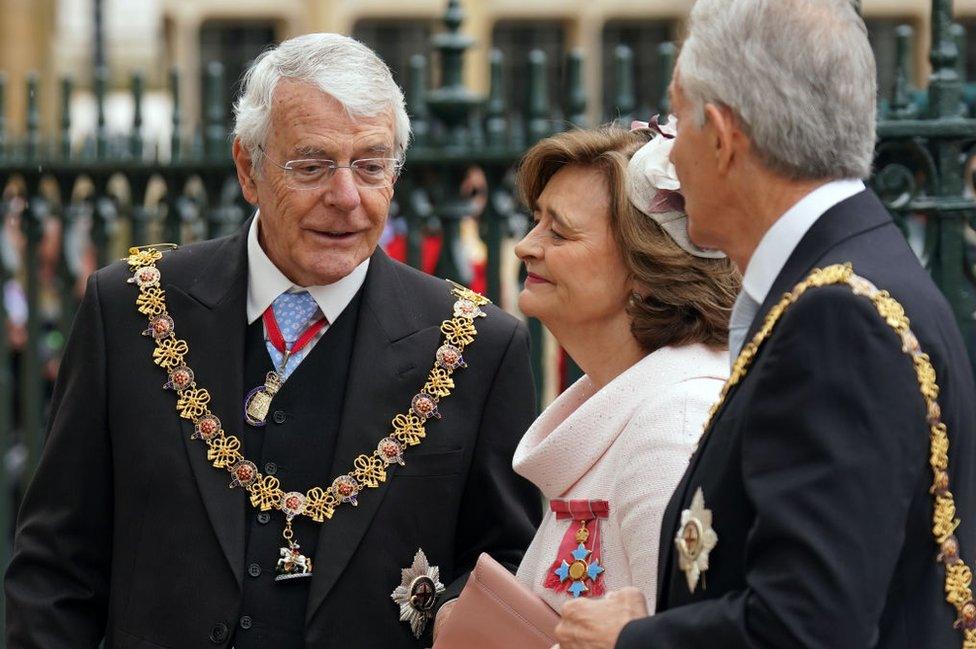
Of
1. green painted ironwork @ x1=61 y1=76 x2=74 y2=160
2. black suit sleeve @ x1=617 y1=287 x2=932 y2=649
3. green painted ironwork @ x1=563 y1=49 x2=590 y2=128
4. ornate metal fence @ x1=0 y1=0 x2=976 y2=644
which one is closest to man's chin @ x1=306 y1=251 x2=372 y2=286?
black suit sleeve @ x1=617 y1=287 x2=932 y2=649

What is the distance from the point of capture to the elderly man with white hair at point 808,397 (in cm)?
215

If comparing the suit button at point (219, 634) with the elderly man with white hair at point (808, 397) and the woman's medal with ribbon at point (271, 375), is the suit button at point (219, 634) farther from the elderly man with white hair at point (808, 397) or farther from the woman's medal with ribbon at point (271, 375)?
the elderly man with white hair at point (808, 397)

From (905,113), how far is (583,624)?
281 cm

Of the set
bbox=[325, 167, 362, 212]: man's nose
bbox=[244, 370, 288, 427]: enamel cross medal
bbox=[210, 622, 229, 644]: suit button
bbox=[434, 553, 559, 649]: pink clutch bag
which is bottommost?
bbox=[210, 622, 229, 644]: suit button

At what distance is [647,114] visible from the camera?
21.6 ft

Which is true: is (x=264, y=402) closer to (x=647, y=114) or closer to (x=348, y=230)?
(x=348, y=230)

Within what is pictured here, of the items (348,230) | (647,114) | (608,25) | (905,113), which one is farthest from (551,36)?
(348,230)

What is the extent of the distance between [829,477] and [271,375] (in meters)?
1.48

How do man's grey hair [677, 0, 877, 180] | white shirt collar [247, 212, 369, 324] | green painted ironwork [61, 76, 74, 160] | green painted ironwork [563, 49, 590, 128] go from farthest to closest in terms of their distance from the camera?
1. green painted ironwork [61, 76, 74, 160]
2. green painted ironwork [563, 49, 590, 128]
3. white shirt collar [247, 212, 369, 324]
4. man's grey hair [677, 0, 877, 180]

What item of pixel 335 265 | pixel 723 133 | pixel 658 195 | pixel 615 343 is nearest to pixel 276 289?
pixel 335 265

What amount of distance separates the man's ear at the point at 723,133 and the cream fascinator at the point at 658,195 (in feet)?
2.06

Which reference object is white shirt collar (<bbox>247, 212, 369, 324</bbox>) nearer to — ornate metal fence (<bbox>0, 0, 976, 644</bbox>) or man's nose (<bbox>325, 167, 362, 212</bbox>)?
man's nose (<bbox>325, 167, 362, 212</bbox>)

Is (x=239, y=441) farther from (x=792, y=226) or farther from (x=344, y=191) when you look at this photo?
(x=792, y=226)

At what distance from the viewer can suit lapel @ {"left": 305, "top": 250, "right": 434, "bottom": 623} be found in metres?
3.26
